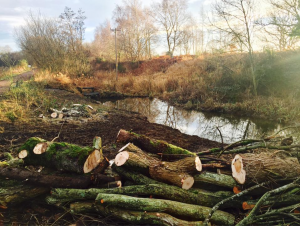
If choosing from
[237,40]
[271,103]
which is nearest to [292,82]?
[271,103]

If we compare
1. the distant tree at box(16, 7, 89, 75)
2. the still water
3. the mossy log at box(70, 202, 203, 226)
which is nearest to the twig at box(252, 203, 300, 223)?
the mossy log at box(70, 202, 203, 226)

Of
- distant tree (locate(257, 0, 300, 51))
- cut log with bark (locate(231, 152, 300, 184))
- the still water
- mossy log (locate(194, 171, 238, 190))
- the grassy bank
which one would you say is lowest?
the still water

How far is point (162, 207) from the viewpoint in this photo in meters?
2.88

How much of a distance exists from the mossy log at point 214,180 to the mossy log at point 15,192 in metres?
2.44

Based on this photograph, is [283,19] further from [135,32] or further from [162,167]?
[135,32]

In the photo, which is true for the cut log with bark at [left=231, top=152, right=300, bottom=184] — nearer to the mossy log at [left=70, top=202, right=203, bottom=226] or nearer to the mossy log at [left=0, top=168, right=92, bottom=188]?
the mossy log at [left=70, top=202, right=203, bottom=226]

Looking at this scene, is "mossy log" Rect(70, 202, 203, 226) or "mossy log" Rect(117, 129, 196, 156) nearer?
"mossy log" Rect(70, 202, 203, 226)

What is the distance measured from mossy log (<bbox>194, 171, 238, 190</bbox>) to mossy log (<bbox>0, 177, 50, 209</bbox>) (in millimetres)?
2436

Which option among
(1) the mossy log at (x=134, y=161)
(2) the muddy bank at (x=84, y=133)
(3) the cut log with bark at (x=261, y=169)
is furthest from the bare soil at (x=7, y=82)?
(3) the cut log with bark at (x=261, y=169)

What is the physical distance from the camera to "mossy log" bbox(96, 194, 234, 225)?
114 inches

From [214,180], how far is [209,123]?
27.2 ft

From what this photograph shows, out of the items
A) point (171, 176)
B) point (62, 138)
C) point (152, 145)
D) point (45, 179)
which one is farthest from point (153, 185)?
point (62, 138)

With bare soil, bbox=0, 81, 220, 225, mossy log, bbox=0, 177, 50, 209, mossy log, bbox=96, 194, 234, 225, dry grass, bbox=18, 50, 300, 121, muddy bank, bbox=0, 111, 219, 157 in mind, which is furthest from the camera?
dry grass, bbox=18, 50, 300, 121

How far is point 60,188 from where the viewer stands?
3275 mm
